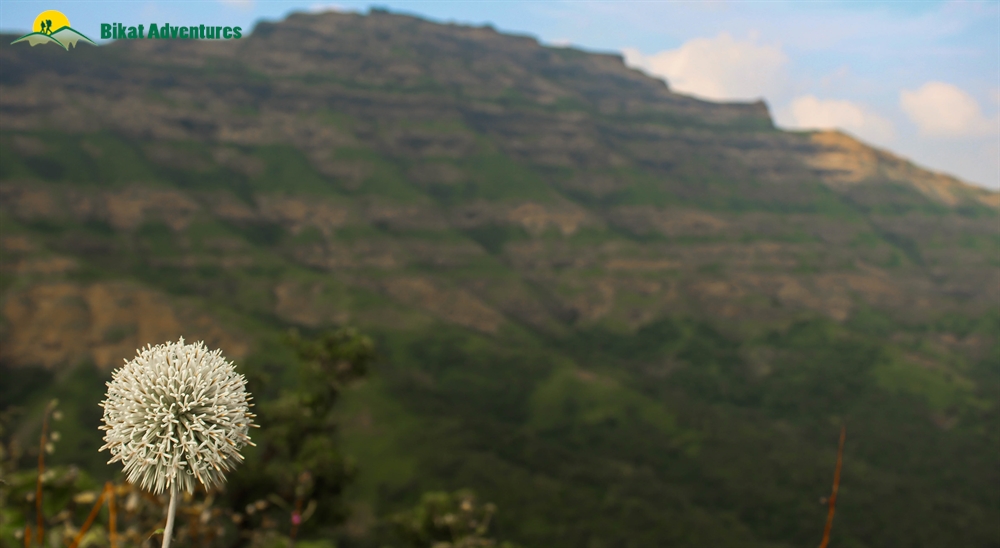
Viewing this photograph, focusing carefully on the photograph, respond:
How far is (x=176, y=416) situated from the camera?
16.3ft

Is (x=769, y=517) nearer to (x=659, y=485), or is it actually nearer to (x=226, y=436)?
(x=659, y=485)

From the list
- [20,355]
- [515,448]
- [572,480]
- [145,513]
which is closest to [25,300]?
[20,355]

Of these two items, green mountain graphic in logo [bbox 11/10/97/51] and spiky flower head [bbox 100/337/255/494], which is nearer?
spiky flower head [bbox 100/337/255/494]

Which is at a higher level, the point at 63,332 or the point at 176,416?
the point at 176,416

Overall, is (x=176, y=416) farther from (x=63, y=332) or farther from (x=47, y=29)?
(x=63, y=332)

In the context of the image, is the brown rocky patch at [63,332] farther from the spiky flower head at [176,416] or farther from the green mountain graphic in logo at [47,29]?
the spiky flower head at [176,416]

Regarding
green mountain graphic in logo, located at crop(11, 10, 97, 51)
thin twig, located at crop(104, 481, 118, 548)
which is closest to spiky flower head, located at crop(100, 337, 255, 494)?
thin twig, located at crop(104, 481, 118, 548)

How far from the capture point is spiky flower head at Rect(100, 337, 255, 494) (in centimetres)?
461

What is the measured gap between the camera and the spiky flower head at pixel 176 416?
4.61 meters

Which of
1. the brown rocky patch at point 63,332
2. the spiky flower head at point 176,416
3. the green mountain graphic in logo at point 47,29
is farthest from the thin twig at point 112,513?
the brown rocky patch at point 63,332

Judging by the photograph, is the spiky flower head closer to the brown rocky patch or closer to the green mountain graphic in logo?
the green mountain graphic in logo

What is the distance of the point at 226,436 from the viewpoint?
15.2 ft

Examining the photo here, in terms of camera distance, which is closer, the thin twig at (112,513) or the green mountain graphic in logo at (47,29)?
the thin twig at (112,513)

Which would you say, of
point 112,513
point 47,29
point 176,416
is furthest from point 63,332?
point 176,416
